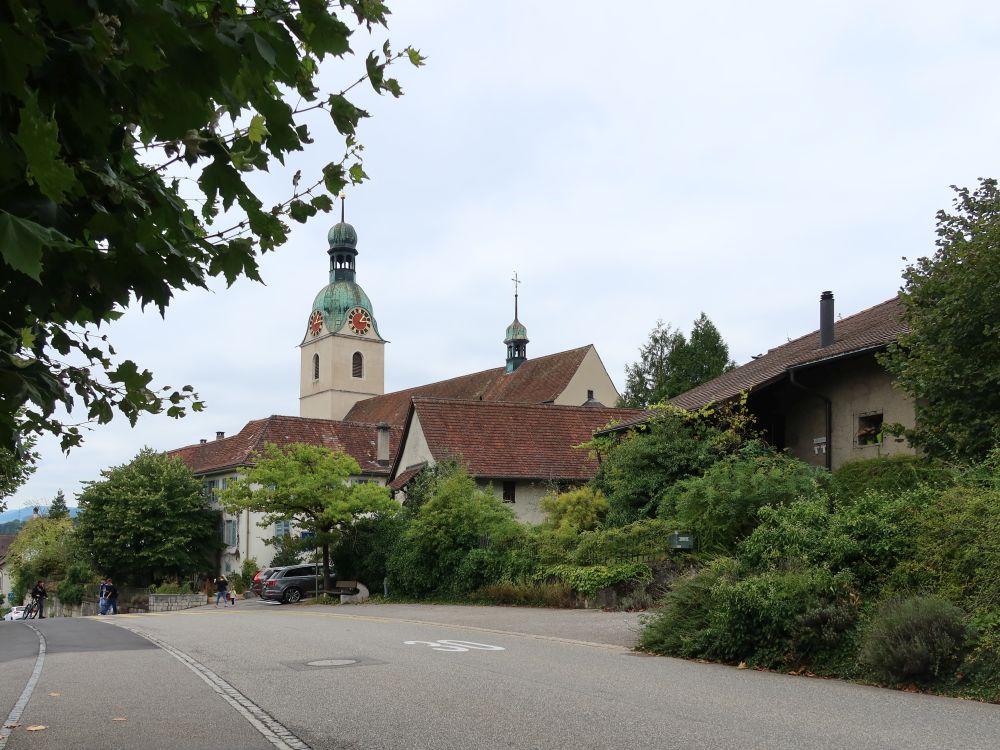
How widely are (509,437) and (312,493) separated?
917cm

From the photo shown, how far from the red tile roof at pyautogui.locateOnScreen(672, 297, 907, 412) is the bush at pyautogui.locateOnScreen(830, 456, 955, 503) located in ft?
8.28

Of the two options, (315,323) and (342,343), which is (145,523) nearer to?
(342,343)

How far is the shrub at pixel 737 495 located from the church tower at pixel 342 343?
63.3 metres

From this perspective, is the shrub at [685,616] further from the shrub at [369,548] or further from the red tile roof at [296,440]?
the red tile roof at [296,440]

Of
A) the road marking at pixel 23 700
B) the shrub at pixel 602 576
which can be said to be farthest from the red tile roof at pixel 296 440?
the road marking at pixel 23 700

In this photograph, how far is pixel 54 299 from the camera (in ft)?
14.5

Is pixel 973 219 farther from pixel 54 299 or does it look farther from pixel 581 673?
pixel 54 299

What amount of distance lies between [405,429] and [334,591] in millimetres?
8413

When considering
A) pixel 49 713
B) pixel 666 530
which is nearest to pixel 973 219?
pixel 666 530

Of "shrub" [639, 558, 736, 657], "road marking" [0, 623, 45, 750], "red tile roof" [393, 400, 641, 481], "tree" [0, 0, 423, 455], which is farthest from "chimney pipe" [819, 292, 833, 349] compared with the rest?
"tree" [0, 0, 423, 455]

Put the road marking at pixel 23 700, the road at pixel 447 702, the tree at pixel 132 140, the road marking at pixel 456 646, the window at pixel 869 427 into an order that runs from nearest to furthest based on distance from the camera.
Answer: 1. the tree at pixel 132 140
2. the road at pixel 447 702
3. the road marking at pixel 23 700
4. the road marking at pixel 456 646
5. the window at pixel 869 427

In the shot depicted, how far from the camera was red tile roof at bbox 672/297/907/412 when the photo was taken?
23.2 meters

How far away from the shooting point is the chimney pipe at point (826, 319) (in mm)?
27450

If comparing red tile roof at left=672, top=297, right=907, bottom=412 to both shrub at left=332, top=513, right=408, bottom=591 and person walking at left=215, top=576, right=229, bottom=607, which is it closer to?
shrub at left=332, top=513, right=408, bottom=591
